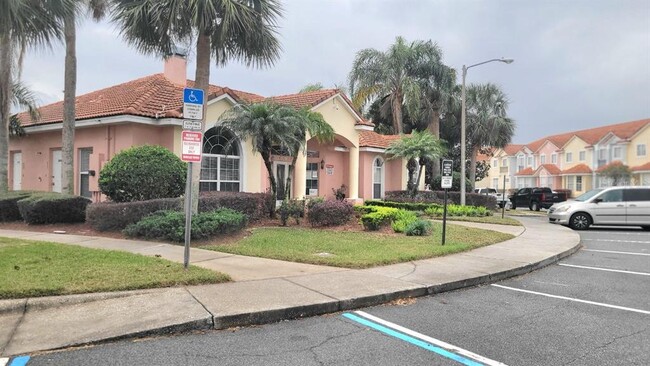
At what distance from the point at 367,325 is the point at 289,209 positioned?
8.95 m

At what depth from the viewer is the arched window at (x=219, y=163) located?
16.5m

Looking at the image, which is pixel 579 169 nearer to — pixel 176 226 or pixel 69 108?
pixel 176 226

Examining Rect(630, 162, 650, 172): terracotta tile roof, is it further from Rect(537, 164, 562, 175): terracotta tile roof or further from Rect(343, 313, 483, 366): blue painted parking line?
Rect(343, 313, 483, 366): blue painted parking line

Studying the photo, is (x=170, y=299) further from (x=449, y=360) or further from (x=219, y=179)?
(x=219, y=179)

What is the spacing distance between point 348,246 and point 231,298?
191 inches

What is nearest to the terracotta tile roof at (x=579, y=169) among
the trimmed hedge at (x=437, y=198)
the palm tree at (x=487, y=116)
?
the palm tree at (x=487, y=116)

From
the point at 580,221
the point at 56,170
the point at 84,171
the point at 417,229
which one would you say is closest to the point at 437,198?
the point at 580,221

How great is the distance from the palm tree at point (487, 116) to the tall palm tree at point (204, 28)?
1011 inches

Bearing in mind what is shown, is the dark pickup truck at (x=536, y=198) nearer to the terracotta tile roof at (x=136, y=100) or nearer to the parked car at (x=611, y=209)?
the parked car at (x=611, y=209)

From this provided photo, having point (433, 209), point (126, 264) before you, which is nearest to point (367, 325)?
point (126, 264)

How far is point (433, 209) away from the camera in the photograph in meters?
20.0

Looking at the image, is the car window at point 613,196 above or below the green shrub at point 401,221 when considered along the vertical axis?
above

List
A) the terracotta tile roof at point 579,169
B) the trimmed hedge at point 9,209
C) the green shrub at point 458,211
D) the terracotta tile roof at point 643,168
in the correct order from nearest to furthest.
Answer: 1. the trimmed hedge at point 9,209
2. the green shrub at point 458,211
3. the terracotta tile roof at point 643,168
4. the terracotta tile roof at point 579,169

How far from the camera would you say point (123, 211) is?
38.1 ft
